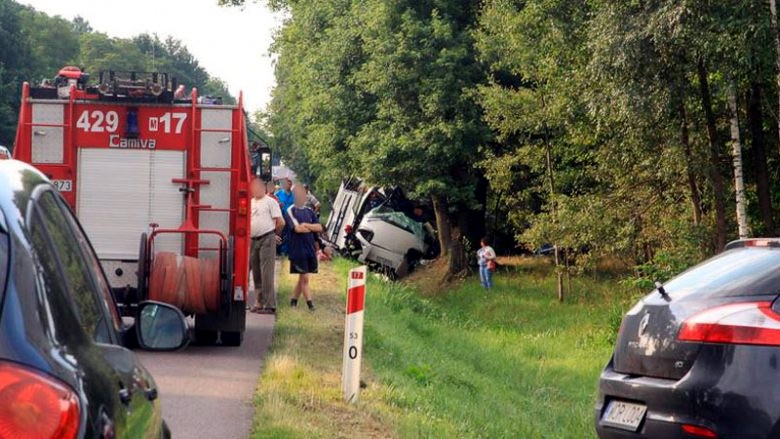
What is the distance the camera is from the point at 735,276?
6.52 meters

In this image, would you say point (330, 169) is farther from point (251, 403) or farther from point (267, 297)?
point (251, 403)

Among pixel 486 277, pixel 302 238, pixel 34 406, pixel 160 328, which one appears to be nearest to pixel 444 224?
pixel 486 277

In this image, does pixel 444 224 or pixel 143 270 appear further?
pixel 444 224

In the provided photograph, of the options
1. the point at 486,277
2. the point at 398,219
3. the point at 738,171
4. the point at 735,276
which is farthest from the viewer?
the point at 398,219

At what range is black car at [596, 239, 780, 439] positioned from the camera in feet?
19.7

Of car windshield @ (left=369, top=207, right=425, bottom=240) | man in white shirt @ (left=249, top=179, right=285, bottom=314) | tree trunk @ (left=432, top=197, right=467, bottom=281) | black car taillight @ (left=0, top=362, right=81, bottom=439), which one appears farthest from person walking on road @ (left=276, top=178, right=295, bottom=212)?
black car taillight @ (left=0, top=362, right=81, bottom=439)

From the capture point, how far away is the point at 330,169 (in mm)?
34906

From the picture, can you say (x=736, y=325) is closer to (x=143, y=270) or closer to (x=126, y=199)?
(x=143, y=270)

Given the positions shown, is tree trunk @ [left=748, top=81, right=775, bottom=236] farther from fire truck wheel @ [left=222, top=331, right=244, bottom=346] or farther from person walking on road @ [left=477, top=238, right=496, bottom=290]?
fire truck wheel @ [left=222, top=331, right=244, bottom=346]

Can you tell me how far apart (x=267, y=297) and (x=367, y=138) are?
16522mm

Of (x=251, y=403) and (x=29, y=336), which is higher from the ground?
(x=29, y=336)

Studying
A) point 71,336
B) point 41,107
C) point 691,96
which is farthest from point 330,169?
point 71,336

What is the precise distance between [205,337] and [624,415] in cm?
704

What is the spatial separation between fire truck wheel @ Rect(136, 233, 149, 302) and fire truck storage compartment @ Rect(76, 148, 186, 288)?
0.60 meters
